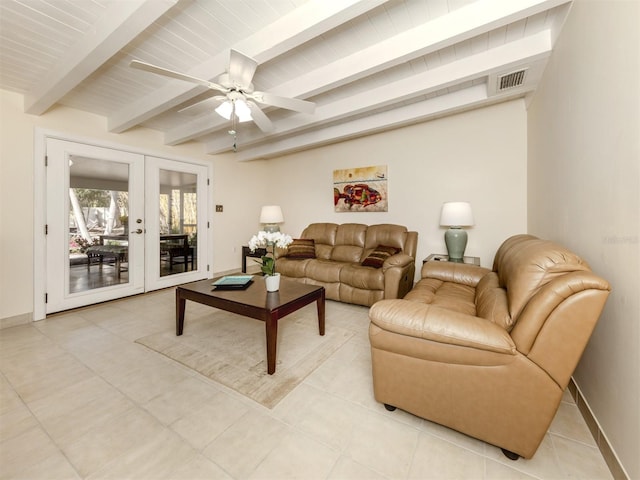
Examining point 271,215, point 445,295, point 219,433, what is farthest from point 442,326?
point 271,215

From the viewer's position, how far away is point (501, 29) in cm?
202

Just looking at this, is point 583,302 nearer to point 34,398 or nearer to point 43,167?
point 34,398

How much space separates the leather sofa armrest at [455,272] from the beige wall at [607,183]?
25.9 inches

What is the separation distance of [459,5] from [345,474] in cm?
283

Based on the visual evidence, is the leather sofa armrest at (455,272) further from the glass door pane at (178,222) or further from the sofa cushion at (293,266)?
the glass door pane at (178,222)

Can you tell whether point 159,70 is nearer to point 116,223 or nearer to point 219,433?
point 219,433

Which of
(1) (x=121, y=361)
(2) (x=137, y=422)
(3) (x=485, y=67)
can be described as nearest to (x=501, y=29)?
(3) (x=485, y=67)

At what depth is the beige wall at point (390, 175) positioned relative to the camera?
2721mm

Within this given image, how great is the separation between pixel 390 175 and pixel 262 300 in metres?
2.91

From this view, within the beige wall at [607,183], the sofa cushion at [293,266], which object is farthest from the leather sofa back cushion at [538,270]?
the sofa cushion at [293,266]

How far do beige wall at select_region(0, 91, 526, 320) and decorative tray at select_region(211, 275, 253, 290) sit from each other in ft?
7.44

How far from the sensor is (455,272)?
2500 mm

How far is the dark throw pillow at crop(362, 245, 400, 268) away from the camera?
3.15m

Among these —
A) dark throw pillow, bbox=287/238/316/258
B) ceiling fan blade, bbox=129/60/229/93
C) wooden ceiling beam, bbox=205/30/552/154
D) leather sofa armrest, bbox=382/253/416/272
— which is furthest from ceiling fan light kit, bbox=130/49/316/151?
dark throw pillow, bbox=287/238/316/258
